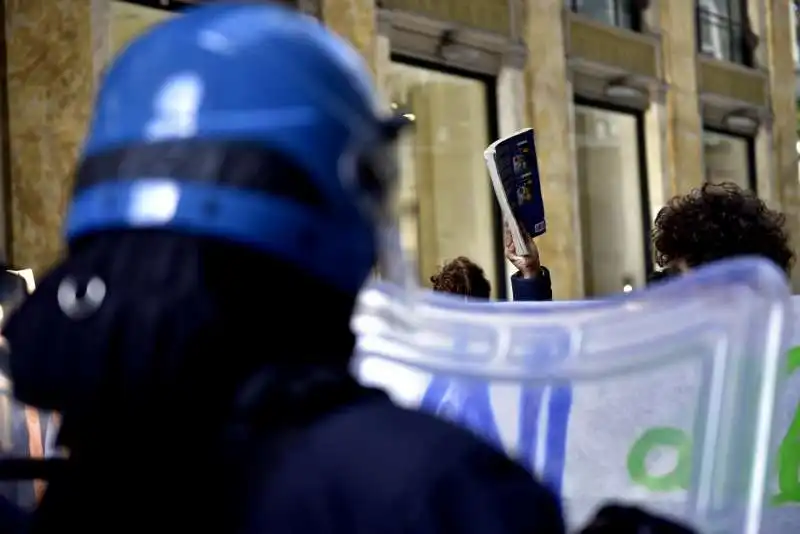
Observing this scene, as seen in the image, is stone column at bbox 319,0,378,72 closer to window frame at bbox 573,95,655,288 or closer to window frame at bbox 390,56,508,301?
window frame at bbox 390,56,508,301

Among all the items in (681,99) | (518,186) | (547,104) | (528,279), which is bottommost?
(528,279)

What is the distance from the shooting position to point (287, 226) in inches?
39.7

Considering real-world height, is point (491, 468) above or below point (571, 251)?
below

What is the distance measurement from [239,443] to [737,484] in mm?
532

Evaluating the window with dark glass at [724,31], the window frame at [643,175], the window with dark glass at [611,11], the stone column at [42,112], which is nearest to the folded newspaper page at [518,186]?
the stone column at [42,112]

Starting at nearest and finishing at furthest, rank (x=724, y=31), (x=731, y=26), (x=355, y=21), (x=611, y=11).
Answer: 1. (x=355, y=21)
2. (x=611, y=11)
3. (x=724, y=31)
4. (x=731, y=26)

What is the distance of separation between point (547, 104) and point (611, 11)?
93.2 inches

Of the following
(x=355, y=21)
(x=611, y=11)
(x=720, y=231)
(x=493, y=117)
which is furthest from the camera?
(x=611, y=11)

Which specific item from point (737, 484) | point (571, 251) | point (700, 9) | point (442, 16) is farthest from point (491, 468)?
point (700, 9)

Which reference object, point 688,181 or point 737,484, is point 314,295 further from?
point 688,181

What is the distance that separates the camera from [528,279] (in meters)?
3.44

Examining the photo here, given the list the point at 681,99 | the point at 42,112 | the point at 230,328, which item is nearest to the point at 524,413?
the point at 230,328

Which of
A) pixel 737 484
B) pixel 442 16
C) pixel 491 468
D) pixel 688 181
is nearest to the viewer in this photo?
pixel 491 468

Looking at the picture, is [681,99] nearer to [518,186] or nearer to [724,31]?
[724,31]
